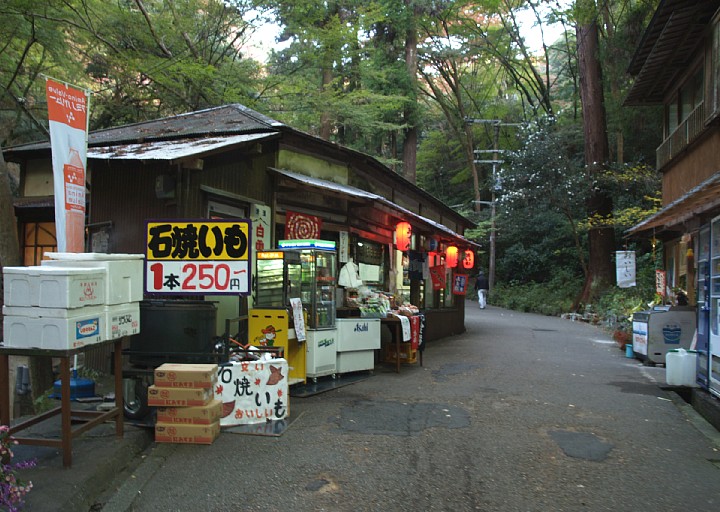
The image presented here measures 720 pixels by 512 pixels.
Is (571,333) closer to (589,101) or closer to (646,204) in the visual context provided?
(646,204)

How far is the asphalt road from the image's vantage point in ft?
14.9

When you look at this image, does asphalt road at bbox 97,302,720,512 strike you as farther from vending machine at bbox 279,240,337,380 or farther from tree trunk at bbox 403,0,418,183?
tree trunk at bbox 403,0,418,183

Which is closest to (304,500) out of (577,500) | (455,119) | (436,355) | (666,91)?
(577,500)

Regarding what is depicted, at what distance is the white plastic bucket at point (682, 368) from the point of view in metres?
8.94

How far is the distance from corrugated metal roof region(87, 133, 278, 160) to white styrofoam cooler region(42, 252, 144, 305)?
185 cm

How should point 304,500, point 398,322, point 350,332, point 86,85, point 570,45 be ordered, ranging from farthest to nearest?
point 570,45 → point 86,85 → point 398,322 → point 350,332 → point 304,500

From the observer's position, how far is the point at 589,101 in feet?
80.4

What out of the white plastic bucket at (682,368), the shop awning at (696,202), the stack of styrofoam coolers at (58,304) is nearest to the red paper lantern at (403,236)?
the shop awning at (696,202)

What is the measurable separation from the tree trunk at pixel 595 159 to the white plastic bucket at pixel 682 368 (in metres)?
15.7

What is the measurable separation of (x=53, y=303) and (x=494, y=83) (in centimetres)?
3650

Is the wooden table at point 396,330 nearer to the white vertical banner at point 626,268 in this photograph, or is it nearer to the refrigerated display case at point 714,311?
the refrigerated display case at point 714,311

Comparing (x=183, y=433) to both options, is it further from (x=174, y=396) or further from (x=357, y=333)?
(x=357, y=333)

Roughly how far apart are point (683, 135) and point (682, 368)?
7526 millimetres

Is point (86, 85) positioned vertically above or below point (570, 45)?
below
